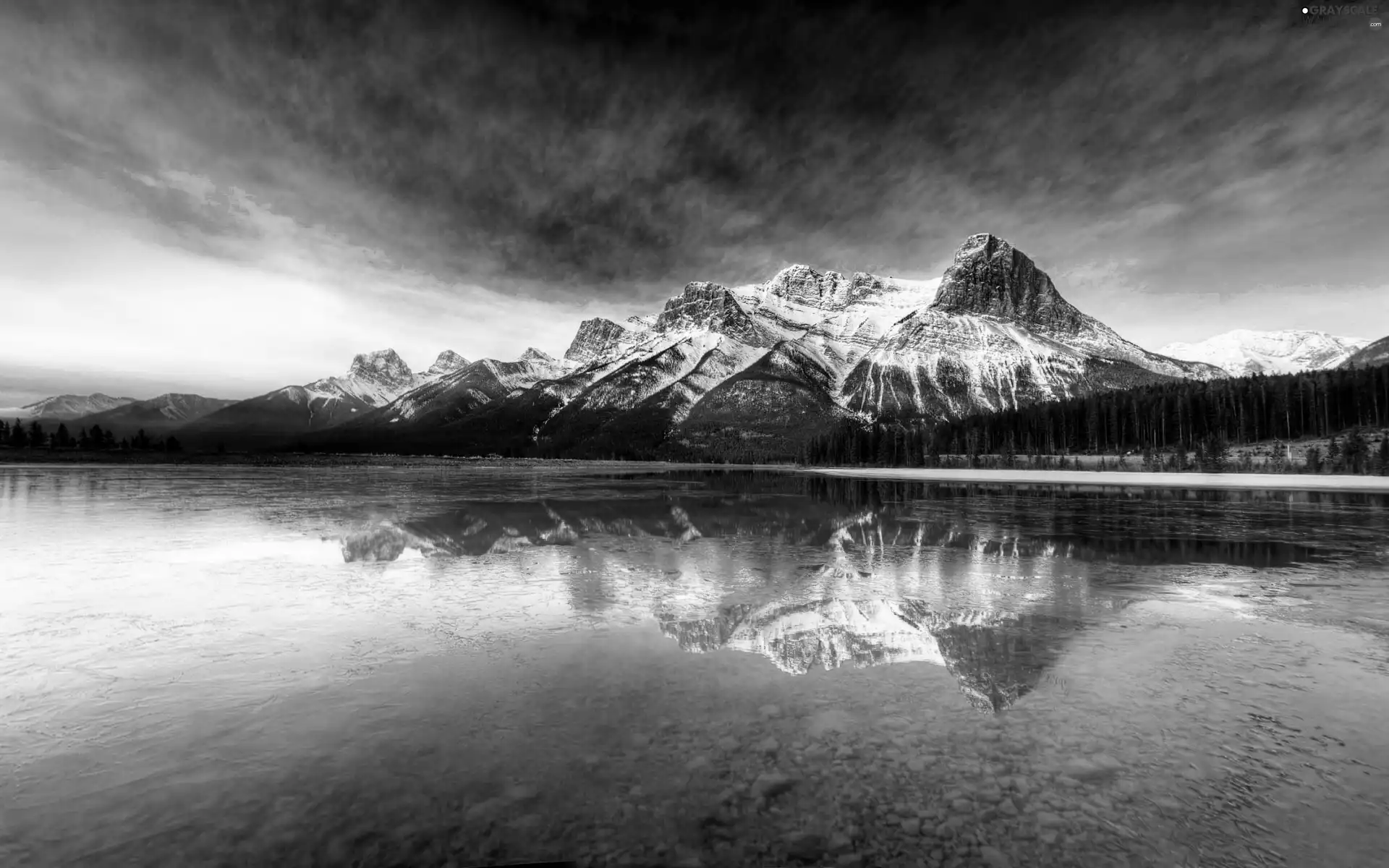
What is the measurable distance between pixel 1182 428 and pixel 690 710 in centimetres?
14955

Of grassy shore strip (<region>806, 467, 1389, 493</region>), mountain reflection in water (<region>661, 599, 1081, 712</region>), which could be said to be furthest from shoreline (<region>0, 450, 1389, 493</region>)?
mountain reflection in water (<region>661, 599, 1081, 712</region>)

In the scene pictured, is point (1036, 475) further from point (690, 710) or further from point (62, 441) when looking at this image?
point (62, 441)

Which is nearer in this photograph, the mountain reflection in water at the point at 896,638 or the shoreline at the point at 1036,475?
the mountain reflection in water at the point at 896,638

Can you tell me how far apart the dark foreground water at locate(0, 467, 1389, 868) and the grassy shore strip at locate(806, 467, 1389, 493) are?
56562mm

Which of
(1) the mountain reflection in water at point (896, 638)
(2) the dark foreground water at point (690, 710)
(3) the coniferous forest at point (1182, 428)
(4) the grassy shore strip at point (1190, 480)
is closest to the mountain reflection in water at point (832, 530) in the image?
(2) the dark foreground water at point (690, 710)

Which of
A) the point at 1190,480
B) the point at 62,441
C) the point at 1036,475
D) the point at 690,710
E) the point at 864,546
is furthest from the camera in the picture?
the point at 62,441

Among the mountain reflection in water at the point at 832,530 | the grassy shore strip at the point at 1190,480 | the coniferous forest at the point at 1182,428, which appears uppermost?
the coniferous forest at the point at 1182,428

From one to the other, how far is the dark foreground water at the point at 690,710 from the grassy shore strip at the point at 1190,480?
186 feet

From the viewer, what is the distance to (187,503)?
122 ft

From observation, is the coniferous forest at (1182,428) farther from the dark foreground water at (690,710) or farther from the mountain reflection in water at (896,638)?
the mountain reflection in water at (896,638)

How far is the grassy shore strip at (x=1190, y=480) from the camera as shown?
61.3 m

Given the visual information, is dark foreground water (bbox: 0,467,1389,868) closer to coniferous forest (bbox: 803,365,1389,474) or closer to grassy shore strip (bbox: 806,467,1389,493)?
grassy shore strip (bbox: 806,467,1389,493)

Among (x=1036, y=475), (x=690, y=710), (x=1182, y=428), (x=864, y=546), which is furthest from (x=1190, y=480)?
(x=690, y=710)

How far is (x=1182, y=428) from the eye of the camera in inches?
4774
